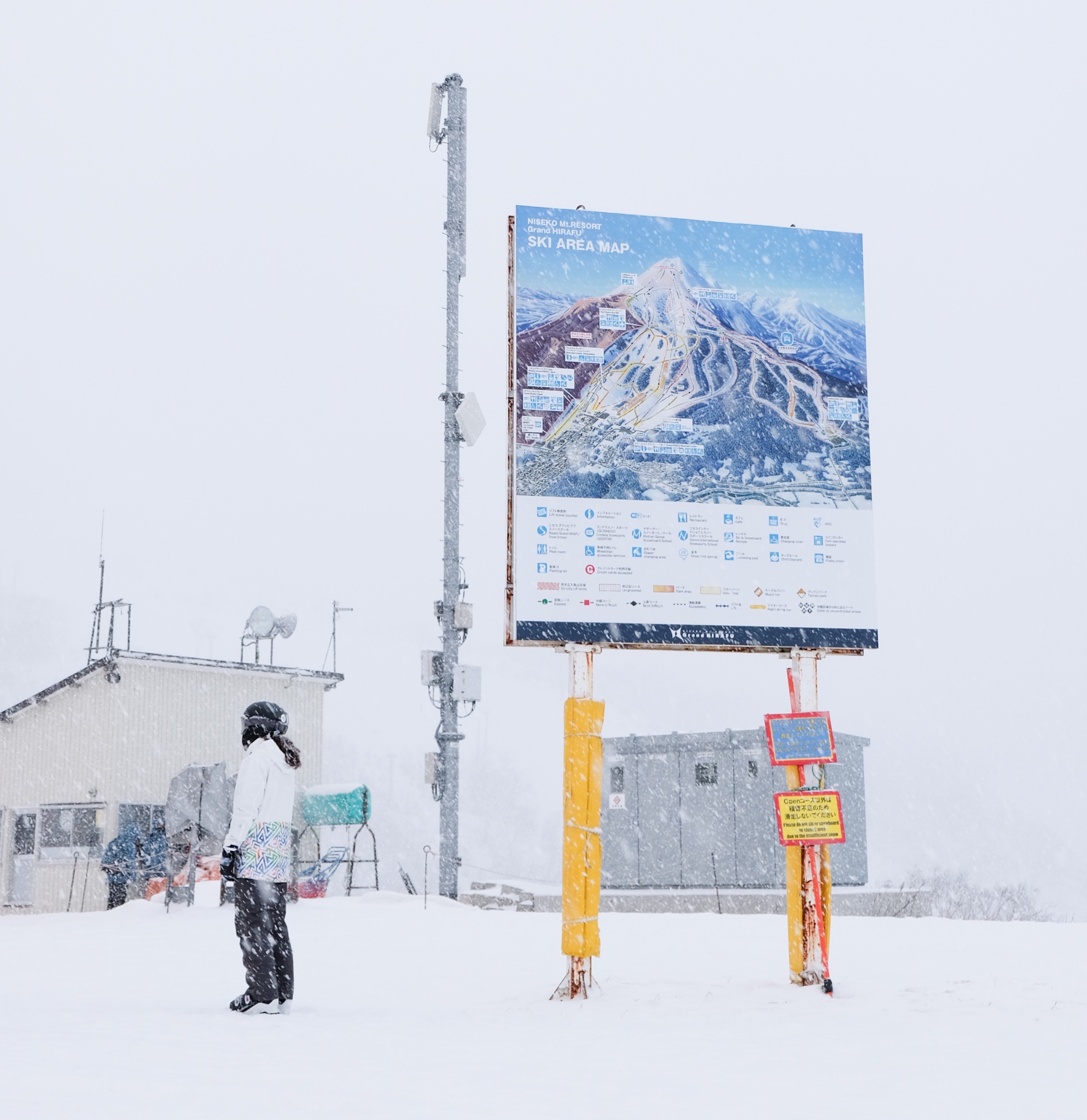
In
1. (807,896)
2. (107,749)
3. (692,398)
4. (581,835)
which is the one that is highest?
(692,398)

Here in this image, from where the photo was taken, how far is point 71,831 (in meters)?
23.2

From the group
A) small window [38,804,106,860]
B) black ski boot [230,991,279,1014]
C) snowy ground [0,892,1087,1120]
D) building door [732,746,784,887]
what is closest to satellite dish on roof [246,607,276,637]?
small window [38,804,106,860]

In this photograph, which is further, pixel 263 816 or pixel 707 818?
pixel 707 818

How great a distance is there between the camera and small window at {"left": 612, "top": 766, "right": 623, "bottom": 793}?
2097 cm

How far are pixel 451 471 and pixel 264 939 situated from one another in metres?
11.9

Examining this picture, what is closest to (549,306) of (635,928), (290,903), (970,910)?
(635,928)

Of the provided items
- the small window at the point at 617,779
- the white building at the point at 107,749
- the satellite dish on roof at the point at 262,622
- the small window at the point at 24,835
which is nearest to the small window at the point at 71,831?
the white building at the point at 107,749

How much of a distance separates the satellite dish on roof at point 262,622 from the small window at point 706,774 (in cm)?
993

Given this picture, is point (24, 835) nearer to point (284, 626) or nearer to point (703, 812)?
point (284, 626)

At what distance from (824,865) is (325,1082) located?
3.98 m

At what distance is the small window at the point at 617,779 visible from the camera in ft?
68.8

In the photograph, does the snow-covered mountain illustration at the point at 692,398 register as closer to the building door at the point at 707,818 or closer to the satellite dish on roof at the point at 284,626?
the building door at the point at 707,818

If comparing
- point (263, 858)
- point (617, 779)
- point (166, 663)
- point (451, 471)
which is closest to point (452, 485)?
point (451, 471)

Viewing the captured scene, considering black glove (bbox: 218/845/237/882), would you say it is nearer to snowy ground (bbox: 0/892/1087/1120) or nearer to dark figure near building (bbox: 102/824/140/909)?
snowy ground (bbox: 0/892/1087/1120)
